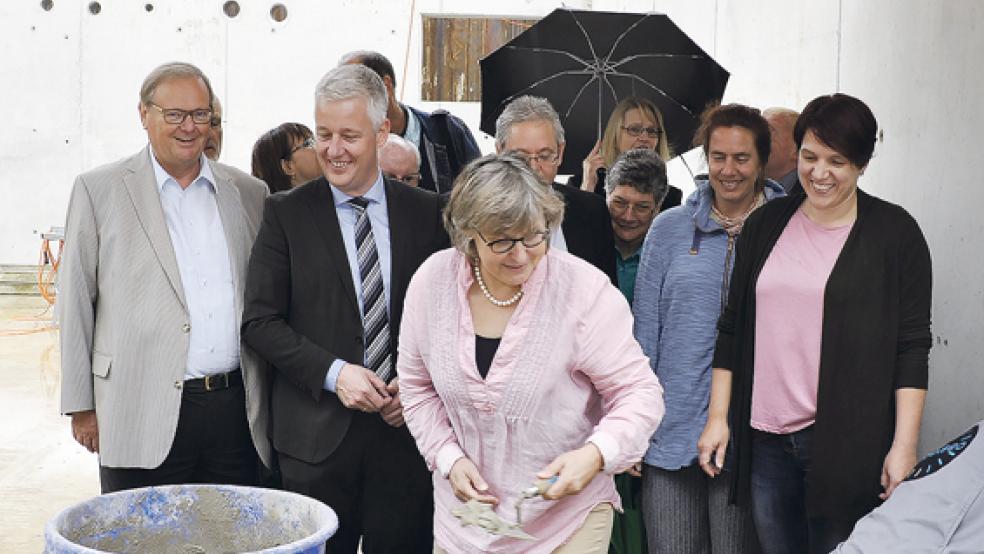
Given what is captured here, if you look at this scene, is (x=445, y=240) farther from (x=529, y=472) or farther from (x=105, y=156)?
(x=105, y=156)

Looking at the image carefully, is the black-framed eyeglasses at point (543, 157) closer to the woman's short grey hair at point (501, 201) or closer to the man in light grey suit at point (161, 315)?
the man in light grey suit at point (161, 315)

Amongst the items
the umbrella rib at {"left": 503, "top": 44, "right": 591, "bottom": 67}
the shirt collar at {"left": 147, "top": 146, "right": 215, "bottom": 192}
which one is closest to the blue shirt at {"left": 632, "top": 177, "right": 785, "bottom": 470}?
the shirt collar at {"left": 147, "top": 146, "right": 215, "bottom": 192}

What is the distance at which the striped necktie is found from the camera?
3158 mm

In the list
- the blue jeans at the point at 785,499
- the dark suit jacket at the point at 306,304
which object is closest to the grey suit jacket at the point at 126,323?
the dark suit jacket at the point at 306,304

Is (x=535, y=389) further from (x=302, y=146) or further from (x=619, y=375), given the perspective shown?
(x=302, y=146)

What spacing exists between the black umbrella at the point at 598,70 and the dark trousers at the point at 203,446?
2021 mm

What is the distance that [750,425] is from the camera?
3.02 meters

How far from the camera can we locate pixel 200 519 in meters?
2.73

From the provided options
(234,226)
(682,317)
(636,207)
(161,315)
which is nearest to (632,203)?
(636,207)

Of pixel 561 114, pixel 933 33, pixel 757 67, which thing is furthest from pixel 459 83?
pixel 933 33

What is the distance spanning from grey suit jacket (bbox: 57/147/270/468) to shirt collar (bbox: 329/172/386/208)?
34cm

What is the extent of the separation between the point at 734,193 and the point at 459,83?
1026 cm

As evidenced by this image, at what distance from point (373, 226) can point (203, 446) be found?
2.39ft

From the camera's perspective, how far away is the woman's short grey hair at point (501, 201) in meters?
2.34
